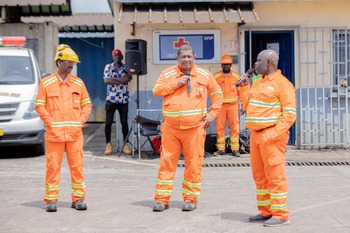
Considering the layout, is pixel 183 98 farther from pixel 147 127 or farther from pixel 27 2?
pixel 27 2

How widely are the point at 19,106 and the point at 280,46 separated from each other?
568 centimetres

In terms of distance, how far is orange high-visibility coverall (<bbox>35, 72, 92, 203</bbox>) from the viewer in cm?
829

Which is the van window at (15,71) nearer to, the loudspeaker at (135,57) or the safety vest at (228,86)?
the loudspeaker at (135,57)

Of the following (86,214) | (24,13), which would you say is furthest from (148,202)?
(24,13)

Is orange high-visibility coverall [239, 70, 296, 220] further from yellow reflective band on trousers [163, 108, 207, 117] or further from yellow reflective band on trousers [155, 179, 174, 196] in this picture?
yellow reflective band on trousers [155, 179, 174, 196]

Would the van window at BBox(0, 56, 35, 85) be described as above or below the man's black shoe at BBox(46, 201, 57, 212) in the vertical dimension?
above

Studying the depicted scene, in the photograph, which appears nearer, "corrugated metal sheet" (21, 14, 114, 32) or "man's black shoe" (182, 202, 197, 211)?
"man's black shoe" (182, 202, 197, 211)

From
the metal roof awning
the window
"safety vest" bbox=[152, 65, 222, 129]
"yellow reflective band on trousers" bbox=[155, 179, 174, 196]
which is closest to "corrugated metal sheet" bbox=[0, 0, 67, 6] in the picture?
the metal roof awning

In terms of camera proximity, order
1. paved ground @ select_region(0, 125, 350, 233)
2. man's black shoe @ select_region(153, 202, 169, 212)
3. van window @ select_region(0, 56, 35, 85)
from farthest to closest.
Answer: van window @ select_region(0, 56, 35, 85) < man's black shoe @ select_region(153, 202, 169, 212) < paved ground @ select_region(0, 125, 350, 233)

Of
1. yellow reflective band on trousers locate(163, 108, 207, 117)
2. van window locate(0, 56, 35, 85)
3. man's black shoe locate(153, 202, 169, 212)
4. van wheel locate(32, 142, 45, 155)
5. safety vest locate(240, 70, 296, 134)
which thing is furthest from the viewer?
van wheel locate(32, 142, 45, 155)

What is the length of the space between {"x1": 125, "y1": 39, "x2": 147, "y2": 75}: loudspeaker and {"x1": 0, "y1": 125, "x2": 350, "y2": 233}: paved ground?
1.74 metres

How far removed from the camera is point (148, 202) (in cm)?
893

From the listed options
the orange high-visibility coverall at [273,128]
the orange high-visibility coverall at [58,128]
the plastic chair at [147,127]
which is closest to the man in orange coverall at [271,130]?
the orange high-visibility coverall at [273,128]

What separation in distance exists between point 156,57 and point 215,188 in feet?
16.1
